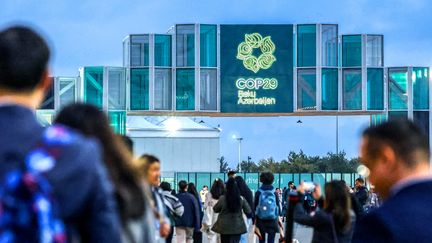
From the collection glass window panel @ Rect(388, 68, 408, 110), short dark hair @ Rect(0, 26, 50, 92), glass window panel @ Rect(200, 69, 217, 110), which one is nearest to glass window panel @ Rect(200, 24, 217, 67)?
glass window panel @ Rect(200, 69, 217, 110)

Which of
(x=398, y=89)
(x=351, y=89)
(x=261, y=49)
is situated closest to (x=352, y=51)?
(x=351, y=89)

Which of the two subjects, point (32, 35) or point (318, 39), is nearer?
point (32, 35)

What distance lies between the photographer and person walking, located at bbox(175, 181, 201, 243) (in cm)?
2239

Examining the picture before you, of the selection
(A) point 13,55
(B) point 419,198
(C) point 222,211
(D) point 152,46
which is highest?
(D) point 152,46

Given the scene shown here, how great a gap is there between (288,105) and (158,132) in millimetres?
22103

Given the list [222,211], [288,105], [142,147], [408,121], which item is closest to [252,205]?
[222,211]

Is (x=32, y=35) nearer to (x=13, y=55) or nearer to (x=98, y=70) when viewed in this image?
(x=13, y=55)

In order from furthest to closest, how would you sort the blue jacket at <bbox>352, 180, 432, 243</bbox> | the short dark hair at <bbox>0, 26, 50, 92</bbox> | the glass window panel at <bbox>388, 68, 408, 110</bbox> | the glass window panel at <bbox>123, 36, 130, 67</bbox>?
the glass window panel at <bbox>388, 68, 408, 110</bbox>, the glass window panel at <bbox>123, 36, 130, 67</bbox>, the blue jacket at <bbox>352, 180, 432, 243</bbox>, the short dark hair at <bbox>0, 26, 50, 92</bbox>

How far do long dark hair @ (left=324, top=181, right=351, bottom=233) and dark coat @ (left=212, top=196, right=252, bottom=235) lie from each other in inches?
438

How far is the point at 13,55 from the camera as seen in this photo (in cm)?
361

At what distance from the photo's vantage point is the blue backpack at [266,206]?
71.9ft

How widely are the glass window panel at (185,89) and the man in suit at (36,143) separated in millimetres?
41405

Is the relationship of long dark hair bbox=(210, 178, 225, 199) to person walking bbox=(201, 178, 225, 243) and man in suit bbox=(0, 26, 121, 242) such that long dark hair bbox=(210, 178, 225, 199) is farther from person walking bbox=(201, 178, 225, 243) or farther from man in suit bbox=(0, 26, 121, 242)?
man in suit bbox=(0, 26, 121, 242)

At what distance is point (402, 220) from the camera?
4043 mm
